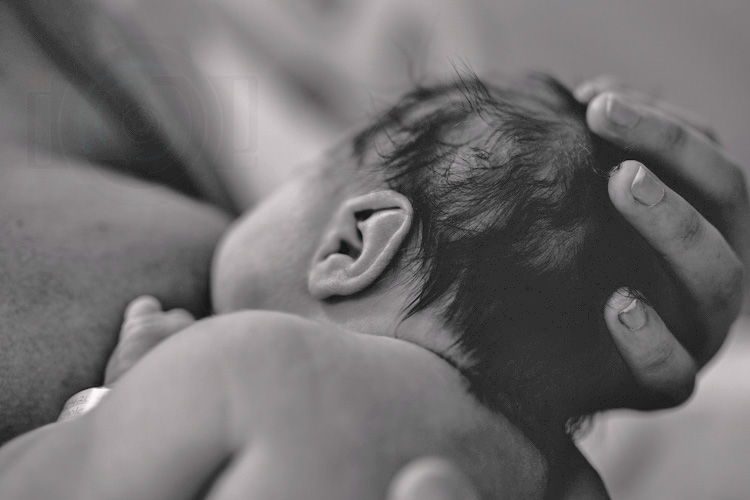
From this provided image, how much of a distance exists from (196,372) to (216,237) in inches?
17.5

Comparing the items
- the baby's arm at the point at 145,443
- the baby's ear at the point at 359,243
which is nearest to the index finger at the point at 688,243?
the baby's ear at the point at 359,243

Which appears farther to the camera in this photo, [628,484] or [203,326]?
[628,484]

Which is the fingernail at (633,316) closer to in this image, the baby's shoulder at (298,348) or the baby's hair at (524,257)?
the baby's hair at (524,257)

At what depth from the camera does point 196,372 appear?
427 mm

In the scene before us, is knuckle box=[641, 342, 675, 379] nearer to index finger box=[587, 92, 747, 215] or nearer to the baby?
the baby

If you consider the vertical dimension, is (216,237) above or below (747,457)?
above

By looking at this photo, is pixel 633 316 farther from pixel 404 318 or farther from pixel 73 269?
pixel 73 269

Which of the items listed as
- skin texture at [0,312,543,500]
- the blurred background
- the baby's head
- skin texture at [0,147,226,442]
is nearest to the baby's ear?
the baby's head

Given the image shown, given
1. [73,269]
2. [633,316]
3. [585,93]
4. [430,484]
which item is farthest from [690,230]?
[73,269]

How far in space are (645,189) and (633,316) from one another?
104mm

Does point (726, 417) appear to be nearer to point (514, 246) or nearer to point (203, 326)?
point (514, 246)

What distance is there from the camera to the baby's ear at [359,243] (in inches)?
22.6

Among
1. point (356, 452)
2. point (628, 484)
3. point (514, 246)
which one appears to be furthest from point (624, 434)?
point (356, 452)

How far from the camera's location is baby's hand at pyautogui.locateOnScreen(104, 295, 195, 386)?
634 millimetres
